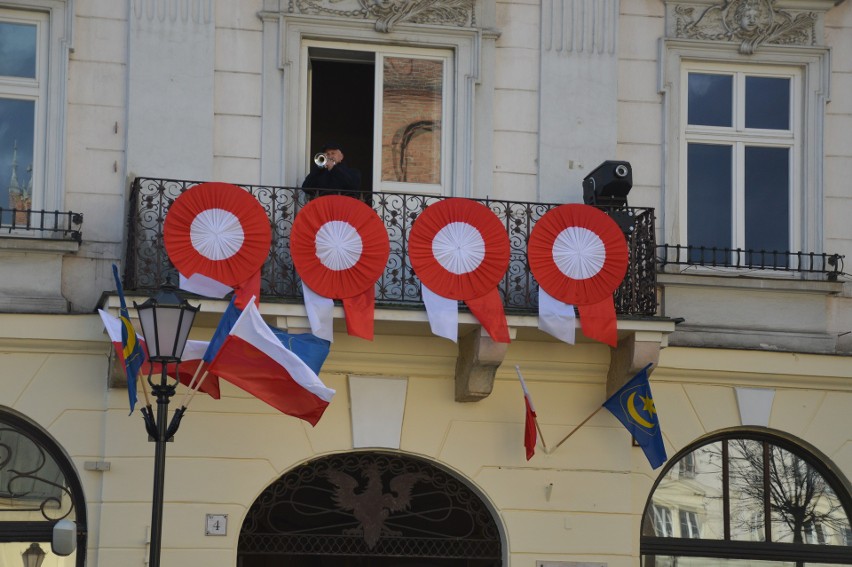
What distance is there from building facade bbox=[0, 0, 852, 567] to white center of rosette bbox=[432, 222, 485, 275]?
34cm

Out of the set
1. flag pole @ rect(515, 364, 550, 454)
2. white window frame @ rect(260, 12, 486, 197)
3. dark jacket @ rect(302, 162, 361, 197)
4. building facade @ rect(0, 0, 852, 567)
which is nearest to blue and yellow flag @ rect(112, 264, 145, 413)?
building facade @ rect(0, 0, 852, 567)

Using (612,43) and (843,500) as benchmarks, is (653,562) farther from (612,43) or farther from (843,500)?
(612,43)

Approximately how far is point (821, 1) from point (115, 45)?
6.34 metres

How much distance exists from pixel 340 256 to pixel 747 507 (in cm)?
431

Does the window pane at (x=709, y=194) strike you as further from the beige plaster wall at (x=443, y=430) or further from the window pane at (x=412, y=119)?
the window pane at (x=412, y=119)

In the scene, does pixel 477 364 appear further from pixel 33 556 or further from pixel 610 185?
pixel 33 556

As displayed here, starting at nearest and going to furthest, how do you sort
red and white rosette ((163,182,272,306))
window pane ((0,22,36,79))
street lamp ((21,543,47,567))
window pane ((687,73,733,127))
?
red and white rosette ((163,182,272,306)) → street lamp ((21,543,47,567)) → window pane ((0,22,36,79)) → window pane ((687,73,733,127))

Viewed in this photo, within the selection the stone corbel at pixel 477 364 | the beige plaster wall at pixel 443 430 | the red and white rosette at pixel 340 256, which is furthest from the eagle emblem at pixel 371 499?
the red and white rosette at pixel 340 256

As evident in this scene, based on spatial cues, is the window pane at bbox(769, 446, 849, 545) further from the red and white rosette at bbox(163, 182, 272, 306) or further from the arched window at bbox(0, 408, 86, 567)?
the arched window at bbox(0, 408, 86, 567)

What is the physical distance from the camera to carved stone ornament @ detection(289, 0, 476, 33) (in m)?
13.6

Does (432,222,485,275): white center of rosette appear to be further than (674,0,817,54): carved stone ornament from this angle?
No

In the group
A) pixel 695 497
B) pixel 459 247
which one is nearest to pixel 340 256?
pixel 459 247

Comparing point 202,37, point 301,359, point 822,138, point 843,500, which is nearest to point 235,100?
point 202,37

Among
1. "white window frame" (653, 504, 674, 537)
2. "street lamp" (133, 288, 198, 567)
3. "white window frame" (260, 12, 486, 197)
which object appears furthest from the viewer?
"white window frame" (653, 504, 674, 537)
